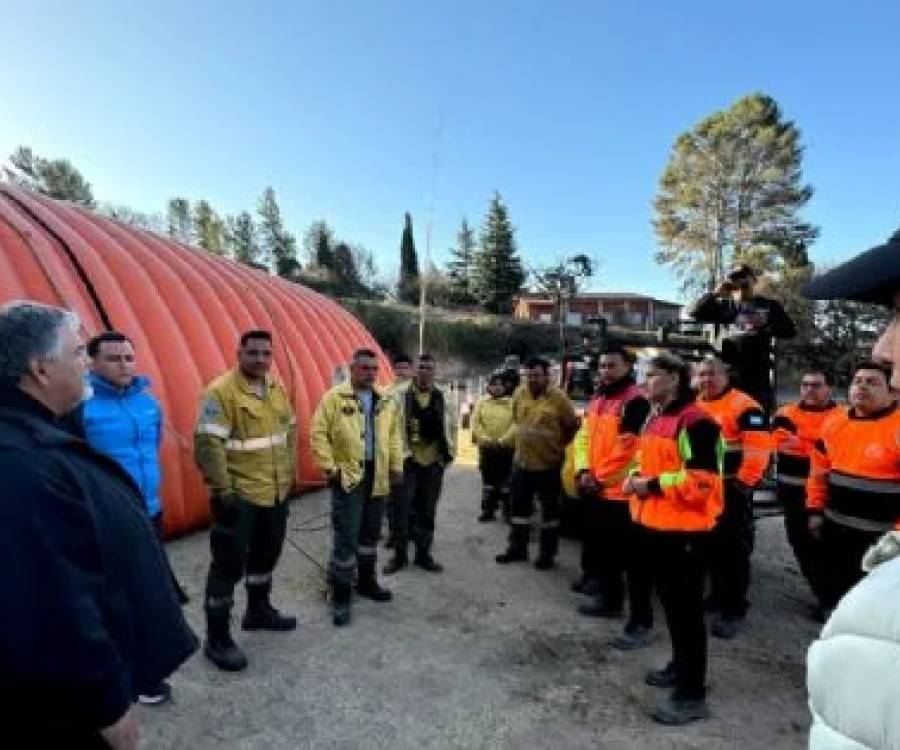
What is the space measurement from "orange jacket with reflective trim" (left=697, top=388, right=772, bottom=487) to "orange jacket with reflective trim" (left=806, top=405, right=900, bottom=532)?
446 millimetres

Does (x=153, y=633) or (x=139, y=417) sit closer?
(x=153, y=633)

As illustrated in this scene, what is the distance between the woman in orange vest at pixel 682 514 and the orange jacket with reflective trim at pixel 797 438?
2392 mm

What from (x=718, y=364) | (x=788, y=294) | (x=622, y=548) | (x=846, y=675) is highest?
(x=788, y=294)

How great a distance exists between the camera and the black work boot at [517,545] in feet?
21.6

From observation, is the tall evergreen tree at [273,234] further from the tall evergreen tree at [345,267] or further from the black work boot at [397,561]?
the black work boot at [397,561]

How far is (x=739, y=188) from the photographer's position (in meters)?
34.0

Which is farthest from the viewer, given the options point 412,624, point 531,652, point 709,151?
point 709,151

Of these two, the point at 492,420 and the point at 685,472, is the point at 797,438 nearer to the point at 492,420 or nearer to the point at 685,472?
the point at 685,472

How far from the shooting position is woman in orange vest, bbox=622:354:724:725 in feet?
12.3

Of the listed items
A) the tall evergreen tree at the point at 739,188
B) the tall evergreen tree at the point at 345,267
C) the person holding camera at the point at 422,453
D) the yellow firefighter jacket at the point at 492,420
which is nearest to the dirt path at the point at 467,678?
the person holding camera at the point at 422,453

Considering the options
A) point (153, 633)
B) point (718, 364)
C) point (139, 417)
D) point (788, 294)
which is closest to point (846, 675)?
point (153, 633)

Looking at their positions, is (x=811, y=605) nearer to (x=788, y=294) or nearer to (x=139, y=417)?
(x=139, y=417)

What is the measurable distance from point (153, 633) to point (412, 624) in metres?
3.46

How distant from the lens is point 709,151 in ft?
113
